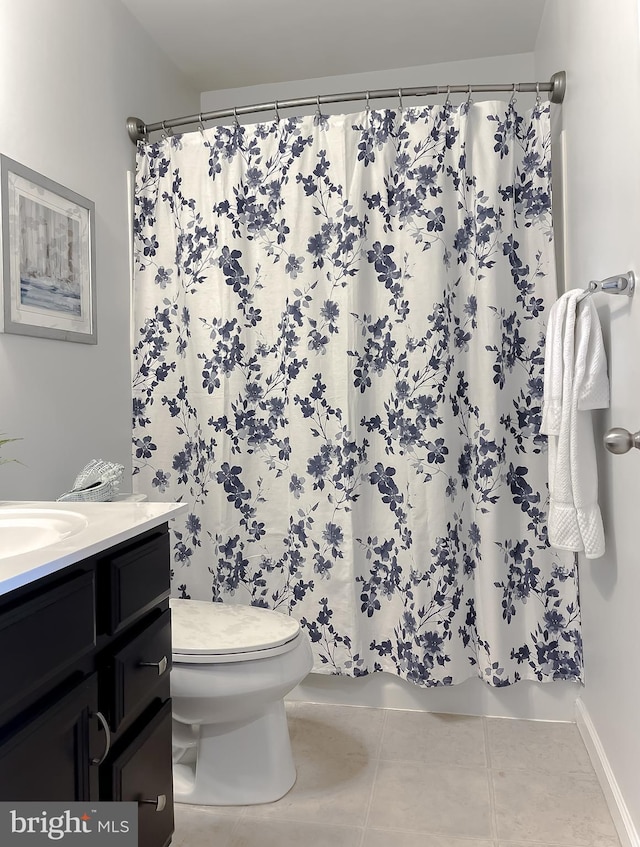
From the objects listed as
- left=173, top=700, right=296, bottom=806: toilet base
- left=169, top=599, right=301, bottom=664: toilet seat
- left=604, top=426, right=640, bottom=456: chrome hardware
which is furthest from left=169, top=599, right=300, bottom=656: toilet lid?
left=604, top=426, right=640, bottom=456: chrome hardware

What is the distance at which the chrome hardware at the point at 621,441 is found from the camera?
51.4 inches

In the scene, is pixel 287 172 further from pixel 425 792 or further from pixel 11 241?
pixel 425 792

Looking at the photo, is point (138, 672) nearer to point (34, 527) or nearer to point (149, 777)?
point (149, 777)

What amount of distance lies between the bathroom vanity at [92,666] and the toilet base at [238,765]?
0.40 metres

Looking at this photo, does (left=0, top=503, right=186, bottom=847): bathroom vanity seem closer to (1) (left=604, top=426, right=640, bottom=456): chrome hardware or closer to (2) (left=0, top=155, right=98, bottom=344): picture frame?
(2) (left=0, top=155, right=98, bottom=344): picture frame

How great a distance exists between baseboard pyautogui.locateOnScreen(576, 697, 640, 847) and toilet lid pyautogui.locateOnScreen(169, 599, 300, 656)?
2.92 ft

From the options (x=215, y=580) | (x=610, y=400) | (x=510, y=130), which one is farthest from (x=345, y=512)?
(x=510, y=130)

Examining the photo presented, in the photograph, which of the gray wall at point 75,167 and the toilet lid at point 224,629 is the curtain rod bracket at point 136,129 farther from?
the toilet lid at point 224,629

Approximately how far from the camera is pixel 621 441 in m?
1.31

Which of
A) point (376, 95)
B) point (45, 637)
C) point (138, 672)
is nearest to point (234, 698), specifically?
point (138, 672)

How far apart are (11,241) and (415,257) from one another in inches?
48.0

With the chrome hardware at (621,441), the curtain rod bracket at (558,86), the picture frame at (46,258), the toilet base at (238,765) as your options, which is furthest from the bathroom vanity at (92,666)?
the curtain rod bracket at (558,86)

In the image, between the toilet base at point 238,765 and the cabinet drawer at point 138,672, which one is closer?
the cabinet drawer at point 138,672

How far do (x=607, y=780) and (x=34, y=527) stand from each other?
5.14 feet
